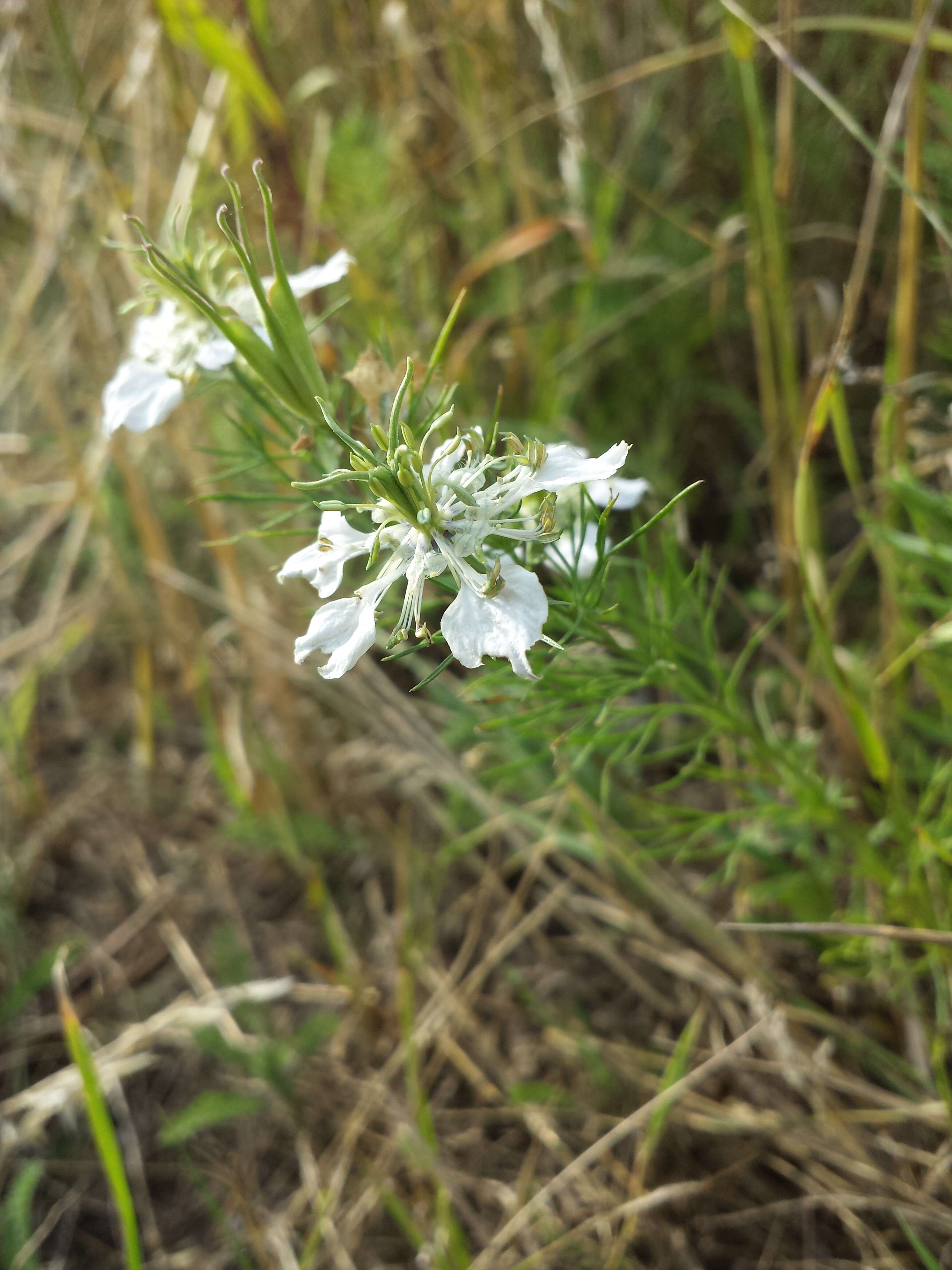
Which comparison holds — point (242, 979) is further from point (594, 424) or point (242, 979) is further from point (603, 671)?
point (594, 424)

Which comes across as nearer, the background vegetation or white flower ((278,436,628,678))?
white flower ((278,436,628,678))

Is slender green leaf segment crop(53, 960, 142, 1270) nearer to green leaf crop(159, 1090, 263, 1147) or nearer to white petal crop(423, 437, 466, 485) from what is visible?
green leaf crop(159, 1090, 263, 1147)

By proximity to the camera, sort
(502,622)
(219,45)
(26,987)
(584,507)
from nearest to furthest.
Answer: (502,622)
(584,507)
(219,45)
(26,987)

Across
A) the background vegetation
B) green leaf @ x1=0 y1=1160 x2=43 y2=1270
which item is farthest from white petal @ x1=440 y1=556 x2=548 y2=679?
green leaf @ x1=0 y1=1160 x2=43 y2=1270

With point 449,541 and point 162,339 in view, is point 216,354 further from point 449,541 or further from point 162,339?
point 449,541

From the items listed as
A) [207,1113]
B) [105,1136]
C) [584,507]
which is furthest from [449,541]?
[207,1113]

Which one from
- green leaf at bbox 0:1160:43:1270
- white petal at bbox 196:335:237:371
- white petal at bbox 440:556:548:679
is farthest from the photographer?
green leaf at bbox 0:1160:43:1270

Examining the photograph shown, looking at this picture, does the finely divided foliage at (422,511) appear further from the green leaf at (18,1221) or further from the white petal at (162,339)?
the green leaf at (18,1221)

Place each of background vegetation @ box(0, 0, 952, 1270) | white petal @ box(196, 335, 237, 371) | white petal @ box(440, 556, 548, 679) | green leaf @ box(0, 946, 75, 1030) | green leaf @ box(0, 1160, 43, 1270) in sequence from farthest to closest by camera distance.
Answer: green leaf @ box(0, 946, 75, 1030), green leaf @ box(0, 1160, 43, 1270), background vegetation @ box(0, 0, 952, 1270), white petal @ box(196, 335, 237, 371), white petal @ box(440, 556, 548, 679)
